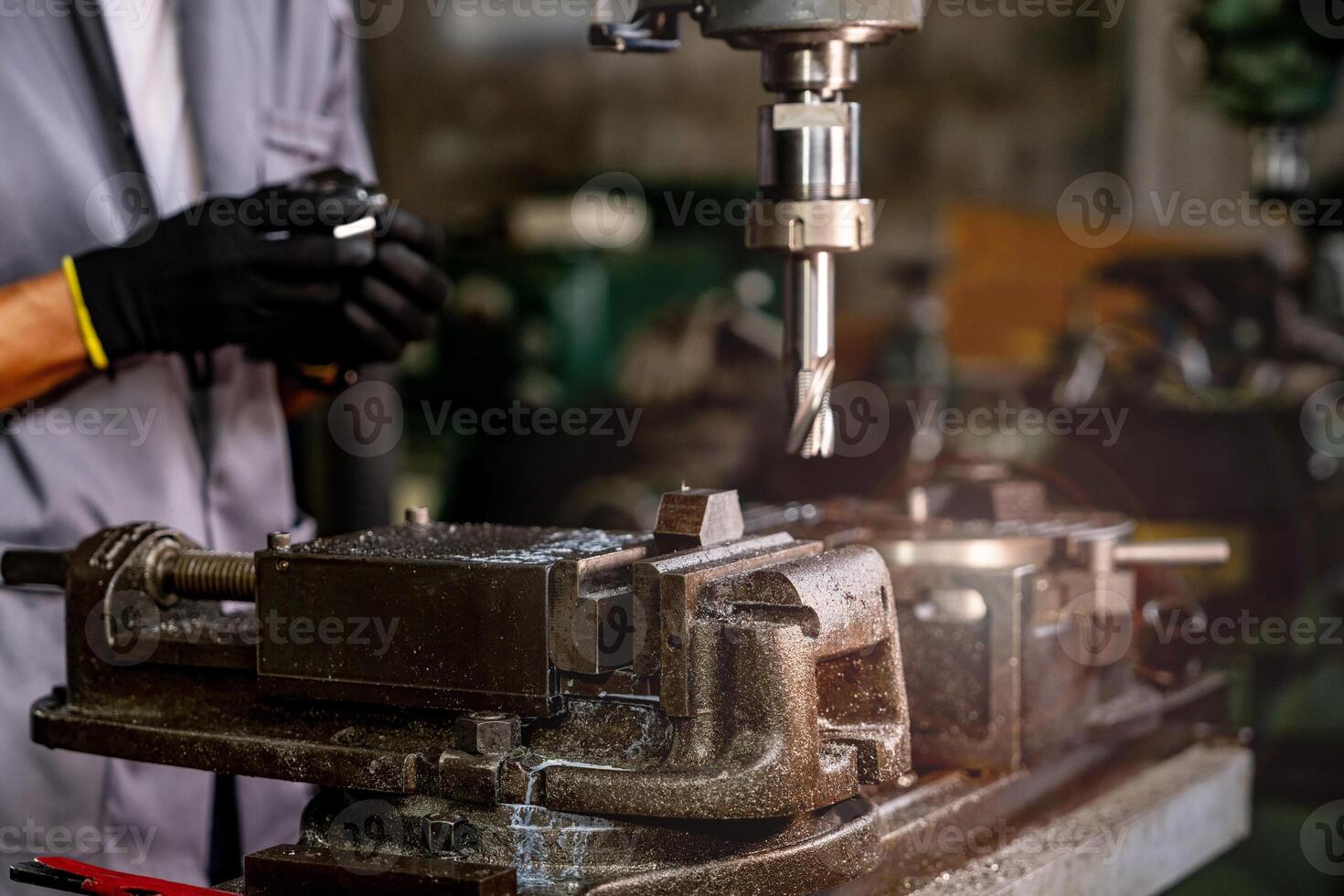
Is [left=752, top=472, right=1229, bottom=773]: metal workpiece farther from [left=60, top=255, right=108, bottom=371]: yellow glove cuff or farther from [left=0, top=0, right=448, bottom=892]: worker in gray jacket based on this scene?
[left=60, top=255, right=108, bottom=371]: yellow glove cuff

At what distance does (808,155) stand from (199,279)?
24.4 inches

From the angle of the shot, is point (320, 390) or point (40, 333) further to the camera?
point (320, 390)

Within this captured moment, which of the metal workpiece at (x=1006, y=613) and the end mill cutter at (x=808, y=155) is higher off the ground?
the end mill cutter at (x=808, y=155)

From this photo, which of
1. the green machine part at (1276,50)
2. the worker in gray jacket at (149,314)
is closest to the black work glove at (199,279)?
the worker in gray jacket at (149,314)

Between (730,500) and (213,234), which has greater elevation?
(213,234)

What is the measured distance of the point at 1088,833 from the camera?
3.66 ft

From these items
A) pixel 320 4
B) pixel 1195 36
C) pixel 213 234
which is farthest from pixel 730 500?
pixel 1195 36

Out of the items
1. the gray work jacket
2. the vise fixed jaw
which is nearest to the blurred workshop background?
the vise fixed jaw

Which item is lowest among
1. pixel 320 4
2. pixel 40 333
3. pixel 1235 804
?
pixel 1235 804

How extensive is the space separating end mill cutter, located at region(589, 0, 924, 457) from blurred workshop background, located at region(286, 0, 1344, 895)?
42 cm

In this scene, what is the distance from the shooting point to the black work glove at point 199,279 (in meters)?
1.28

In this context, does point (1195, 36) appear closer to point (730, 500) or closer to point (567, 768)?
point (730, 500)

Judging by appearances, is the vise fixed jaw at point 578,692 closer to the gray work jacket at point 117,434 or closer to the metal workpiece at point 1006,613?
the metal workpiece at point 1006,613

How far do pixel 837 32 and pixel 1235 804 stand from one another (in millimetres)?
883
